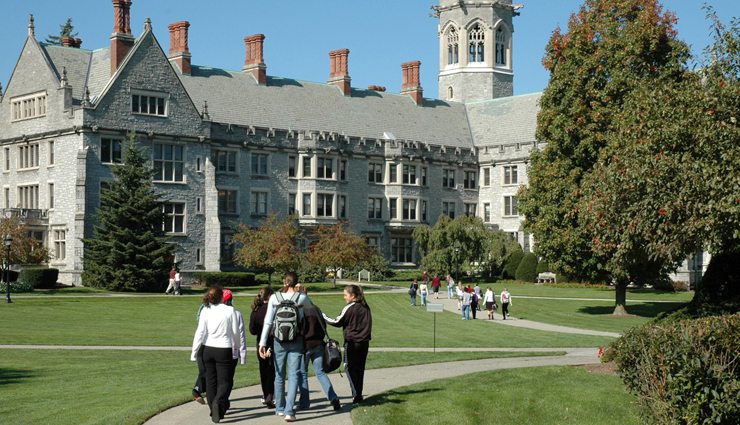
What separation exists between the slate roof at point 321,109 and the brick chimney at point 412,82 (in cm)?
58

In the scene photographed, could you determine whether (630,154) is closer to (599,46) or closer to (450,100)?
(599,46)

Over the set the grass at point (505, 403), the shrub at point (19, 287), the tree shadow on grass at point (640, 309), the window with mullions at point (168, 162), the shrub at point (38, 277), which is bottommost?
the tree shadow on grass at point (640, 309)

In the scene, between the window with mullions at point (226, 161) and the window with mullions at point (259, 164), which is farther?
the window with mullions at point (259, 164)

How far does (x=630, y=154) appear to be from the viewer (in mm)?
26047

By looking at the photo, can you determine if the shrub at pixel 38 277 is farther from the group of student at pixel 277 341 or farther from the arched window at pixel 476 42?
the arched window at pixel 476 42

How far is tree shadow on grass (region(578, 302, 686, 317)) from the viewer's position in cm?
4637

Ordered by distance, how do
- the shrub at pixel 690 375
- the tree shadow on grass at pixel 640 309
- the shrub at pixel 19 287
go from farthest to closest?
1. the shrub at pixel 19 287
2. the tree shadow on grass at pixel 640 309
3. the shrub at pixel 690 375

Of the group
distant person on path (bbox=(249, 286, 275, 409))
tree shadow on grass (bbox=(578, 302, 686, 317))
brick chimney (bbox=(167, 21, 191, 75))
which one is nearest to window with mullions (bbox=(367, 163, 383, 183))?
brick chimney (bbox=(167, 21, 191, 75))

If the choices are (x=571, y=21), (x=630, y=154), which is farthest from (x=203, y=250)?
(x=630, y=154)

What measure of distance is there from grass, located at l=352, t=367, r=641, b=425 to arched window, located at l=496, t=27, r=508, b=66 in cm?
7594


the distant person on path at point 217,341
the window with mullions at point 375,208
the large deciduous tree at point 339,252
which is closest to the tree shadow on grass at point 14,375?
the distant person on path at point 217,341

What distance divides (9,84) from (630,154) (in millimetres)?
48159

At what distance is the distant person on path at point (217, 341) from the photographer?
15359mm

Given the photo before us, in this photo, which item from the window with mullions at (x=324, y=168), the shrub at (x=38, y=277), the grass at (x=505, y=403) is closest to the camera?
the grass at (x=505, y=403)
